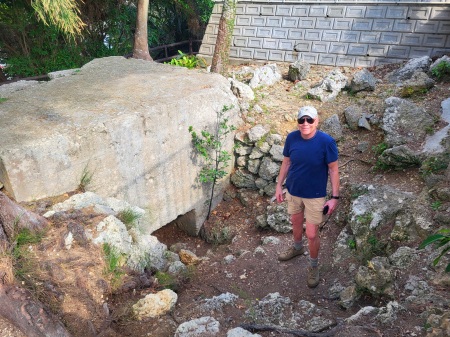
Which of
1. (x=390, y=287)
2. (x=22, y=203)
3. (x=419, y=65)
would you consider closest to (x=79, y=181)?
(x=22, y=203)

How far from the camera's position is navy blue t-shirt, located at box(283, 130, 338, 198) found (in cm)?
341

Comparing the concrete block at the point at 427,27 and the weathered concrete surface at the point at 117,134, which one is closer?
the weathered concrete surface at the point at 117,134

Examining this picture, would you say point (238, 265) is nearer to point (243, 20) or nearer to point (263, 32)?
point (263, 32)

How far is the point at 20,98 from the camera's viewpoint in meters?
5.11

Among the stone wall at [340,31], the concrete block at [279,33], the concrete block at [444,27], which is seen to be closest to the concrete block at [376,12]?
the stone wall at [340,31]

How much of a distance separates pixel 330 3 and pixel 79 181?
22.8ft

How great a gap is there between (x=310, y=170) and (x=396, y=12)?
242 inches

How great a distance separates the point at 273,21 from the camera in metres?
9.23

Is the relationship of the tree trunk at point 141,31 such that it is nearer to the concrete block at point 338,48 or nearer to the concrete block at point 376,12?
the concrete block at point 338,48

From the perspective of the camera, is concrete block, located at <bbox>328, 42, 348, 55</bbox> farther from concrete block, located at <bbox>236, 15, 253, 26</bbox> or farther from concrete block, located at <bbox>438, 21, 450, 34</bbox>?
concrete block, located at <bbox>236, 15, 253, 26</bbox>

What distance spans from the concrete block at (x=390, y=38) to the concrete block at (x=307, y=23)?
1571mm

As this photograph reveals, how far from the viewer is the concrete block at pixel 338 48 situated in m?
8.33

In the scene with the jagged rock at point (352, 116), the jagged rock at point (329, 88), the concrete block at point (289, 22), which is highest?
the concrete block at point (289, 22)

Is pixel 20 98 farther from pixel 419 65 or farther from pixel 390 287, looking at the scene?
pixel 419 65
